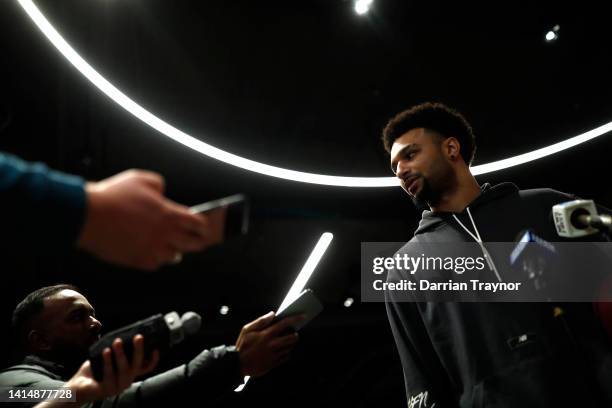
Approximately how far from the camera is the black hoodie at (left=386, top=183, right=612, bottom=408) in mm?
1743

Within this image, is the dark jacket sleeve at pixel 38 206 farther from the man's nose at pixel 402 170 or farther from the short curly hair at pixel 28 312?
the man's nose at pixel 402 170

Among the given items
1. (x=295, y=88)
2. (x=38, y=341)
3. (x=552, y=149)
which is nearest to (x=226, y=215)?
(x=38, y=341)

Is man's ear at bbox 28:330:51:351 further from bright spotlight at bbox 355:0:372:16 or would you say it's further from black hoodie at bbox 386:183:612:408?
bright spotlight at bbox 355:0:372:16

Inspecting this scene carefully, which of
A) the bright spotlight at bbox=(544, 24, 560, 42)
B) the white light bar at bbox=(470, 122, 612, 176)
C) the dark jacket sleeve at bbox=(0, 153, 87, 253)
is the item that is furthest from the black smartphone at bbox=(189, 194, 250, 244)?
the bright spotlight at bbox=(544, 24, 560, 42)

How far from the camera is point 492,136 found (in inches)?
168

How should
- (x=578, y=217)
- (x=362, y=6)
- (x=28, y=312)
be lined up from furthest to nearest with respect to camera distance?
(x=362, y=6), (x=28, y=312), (x=578, y=217)

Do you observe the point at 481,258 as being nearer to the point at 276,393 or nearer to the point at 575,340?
the point at 575,340

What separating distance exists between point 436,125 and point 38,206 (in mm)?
2277

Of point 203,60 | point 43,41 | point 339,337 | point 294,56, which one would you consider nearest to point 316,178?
point 294,56

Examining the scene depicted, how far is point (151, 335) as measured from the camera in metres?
1.31

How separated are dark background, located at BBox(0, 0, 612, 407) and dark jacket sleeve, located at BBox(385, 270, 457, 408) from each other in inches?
29.0

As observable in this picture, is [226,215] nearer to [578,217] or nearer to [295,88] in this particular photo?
[578,217]

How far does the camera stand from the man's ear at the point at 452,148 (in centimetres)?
259

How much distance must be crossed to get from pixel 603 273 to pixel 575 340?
364 millimetres
